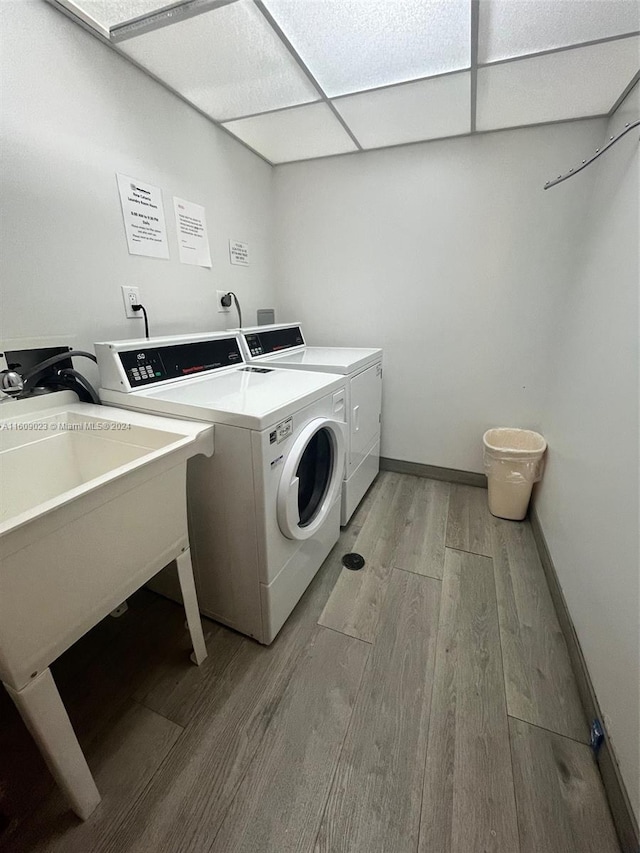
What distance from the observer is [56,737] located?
0.73 meters

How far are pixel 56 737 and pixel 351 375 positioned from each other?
1517mm

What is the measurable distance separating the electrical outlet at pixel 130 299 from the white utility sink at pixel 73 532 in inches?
19.8

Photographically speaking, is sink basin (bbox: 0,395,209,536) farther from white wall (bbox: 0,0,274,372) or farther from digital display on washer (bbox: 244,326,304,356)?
digital display on washer (bbox: 244,326,304,356)

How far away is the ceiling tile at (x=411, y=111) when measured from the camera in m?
1.49

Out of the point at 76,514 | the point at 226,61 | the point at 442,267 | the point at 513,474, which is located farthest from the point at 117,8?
the point at 513,474

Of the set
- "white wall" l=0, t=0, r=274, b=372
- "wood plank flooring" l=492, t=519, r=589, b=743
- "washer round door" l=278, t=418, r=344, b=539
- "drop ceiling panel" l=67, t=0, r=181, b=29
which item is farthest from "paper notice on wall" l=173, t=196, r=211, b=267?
"wood plank flooring" l=492, t=519, r=589, b=743

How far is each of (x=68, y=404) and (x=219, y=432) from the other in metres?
0.70

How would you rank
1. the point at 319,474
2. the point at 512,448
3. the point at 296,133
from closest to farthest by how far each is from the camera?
the point at 319,474
the point at 296,133
the point at 512,448

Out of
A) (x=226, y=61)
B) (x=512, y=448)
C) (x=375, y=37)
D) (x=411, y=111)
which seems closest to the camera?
(x=375, y=37)

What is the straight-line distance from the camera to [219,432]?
1066mm

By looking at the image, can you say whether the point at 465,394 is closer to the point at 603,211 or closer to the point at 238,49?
the point at 603,211

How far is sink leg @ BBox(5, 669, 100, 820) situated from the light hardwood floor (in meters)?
0.10

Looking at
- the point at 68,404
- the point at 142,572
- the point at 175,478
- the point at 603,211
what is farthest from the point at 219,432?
the point at 603,211

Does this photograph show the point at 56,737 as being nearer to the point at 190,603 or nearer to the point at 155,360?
the point at 190,603
